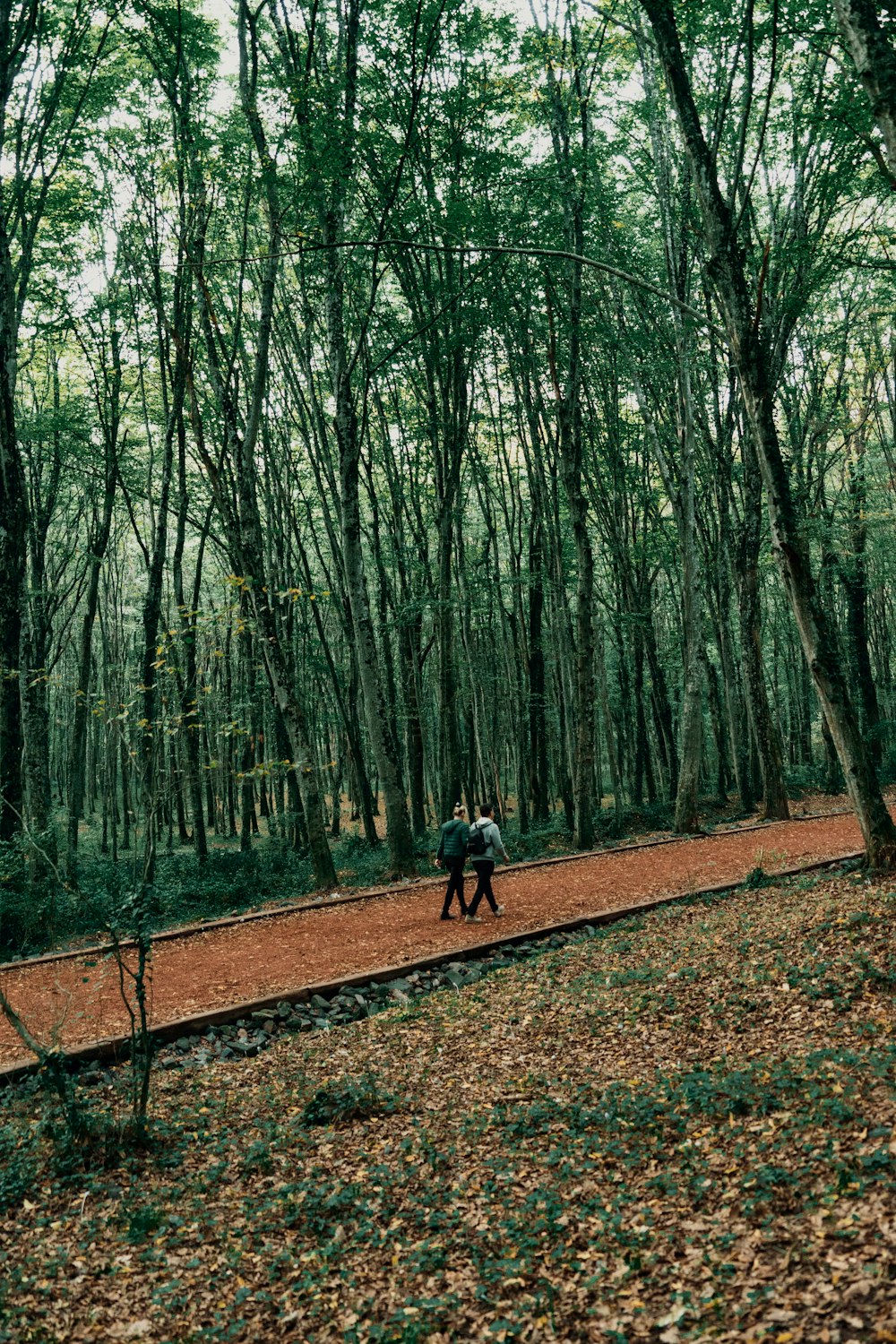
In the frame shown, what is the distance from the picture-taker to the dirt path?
8.55m

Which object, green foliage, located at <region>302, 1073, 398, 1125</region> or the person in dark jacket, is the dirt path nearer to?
the person in dark jacket

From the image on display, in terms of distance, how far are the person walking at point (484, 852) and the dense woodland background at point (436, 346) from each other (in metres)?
3.56

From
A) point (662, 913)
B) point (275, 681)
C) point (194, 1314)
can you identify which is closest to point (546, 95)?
point (275, 681)

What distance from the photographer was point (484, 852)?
1119 cm

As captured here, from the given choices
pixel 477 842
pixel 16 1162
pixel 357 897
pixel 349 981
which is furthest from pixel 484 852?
pixel 16 1162

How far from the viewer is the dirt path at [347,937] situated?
855 cm

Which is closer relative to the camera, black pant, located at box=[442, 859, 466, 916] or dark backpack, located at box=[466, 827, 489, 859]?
dark backpack, located at box=[466, 827, 489, 859]

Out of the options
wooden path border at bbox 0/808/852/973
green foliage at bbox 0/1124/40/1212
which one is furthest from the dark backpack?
green foliage at bbox 0/1124/40/1212

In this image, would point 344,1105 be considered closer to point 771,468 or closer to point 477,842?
point 477,842

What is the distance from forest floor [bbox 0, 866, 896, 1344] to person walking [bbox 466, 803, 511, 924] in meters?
3.76

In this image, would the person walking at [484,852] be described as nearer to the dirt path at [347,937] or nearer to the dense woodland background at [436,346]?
the dirt path at [347,937]

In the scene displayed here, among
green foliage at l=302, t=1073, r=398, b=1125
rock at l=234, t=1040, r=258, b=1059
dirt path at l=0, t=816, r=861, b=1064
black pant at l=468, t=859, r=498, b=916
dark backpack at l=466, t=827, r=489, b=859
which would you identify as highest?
dark backpack at l=466, t=827, r=489, b=859

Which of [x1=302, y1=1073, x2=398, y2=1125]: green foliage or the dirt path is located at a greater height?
the dirt path

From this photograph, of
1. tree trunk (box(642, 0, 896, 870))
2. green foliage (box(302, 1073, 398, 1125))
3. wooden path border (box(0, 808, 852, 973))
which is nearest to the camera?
green foliage (box(302, 1073, 398, 1125))
